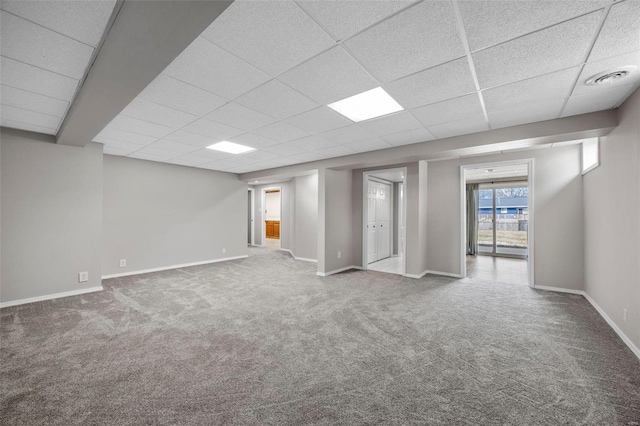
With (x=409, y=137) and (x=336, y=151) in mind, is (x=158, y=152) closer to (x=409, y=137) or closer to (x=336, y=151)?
(x=336, y=151)

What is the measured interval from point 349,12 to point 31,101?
344 centimetres

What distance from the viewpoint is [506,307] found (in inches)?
139

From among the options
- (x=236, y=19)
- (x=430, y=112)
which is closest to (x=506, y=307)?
(x=430, y=112)

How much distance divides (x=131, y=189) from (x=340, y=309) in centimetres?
492

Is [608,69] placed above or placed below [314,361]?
above

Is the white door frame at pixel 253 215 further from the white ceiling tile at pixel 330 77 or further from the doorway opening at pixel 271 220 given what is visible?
the white ceiling tile at pixel 330 77

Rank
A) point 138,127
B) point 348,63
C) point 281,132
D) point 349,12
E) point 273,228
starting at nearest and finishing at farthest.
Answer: point 349,12 → point 348,63 → point 138,127 → point 281,132 → point 273,228

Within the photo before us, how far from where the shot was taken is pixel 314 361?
221 centimetres

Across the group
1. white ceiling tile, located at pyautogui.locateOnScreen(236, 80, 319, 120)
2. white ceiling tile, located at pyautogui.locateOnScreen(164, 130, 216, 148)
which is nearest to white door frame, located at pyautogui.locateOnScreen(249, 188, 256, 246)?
white ceiling tile, located at pyautogui.locateOnScreen(164, 130, 216, 148)

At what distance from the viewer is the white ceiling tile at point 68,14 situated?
1.45 metres

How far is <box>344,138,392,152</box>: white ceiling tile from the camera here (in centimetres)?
404

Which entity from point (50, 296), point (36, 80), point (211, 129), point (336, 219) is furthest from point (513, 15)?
point (50, 296)

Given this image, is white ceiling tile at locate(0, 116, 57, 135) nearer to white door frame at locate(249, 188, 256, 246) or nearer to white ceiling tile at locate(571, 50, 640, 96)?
white ceiling tile at locate(571, 50, 640, 96)

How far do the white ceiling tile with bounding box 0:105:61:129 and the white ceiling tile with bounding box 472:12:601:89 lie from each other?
4.65 m
